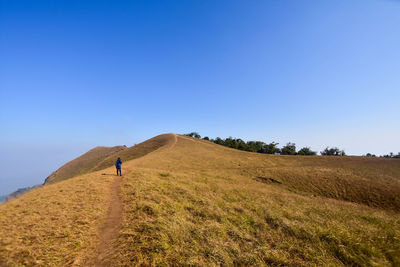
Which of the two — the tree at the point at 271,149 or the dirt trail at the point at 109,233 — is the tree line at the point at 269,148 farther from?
the dirt trail at the point at 109,233

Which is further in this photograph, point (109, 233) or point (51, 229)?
point (51, 229)

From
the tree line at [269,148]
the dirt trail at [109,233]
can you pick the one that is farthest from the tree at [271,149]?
the dirt trail at [109,233]

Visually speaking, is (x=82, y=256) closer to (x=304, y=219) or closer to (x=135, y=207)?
(x=135, y=207)

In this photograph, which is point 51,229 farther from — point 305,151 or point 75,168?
point 305,151

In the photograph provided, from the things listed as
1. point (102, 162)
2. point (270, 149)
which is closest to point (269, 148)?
point (270, 149)

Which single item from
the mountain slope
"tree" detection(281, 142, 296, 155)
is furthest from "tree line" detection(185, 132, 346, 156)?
the mountain slope

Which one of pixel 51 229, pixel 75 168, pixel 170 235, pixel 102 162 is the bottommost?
pixel 75 168

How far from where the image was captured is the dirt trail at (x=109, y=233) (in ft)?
16.1

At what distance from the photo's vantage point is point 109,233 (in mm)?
6340

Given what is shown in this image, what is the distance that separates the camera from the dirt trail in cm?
489

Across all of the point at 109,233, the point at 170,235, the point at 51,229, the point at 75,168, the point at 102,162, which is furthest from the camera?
the point at 75,168

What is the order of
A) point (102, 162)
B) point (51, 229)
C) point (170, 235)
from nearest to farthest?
point (170, 235)
point (51, 229)
point (102, 162)

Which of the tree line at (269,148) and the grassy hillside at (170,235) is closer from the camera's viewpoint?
the grassy hillside at (170,235)

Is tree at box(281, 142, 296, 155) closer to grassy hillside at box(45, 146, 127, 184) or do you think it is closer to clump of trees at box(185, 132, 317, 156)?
clump of trees at box(185, 132, 317, 156)
